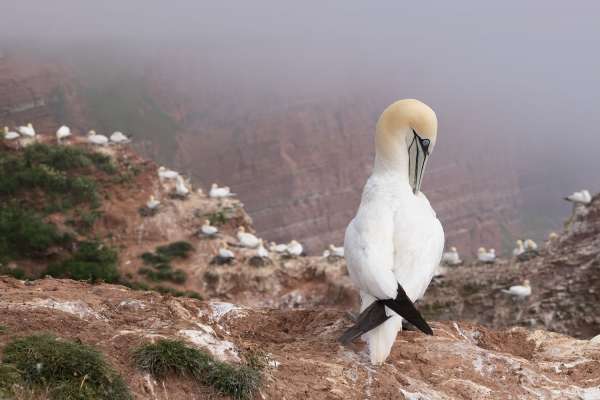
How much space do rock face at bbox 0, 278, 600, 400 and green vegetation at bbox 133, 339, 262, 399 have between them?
0.29 ft

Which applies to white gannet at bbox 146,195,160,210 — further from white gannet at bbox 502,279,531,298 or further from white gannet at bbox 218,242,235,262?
white gannet at bbox 502,279,531,298

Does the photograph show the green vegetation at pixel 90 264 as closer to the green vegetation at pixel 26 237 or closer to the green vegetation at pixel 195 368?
the green vegetation at pixel 26 237

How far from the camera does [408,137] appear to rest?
8922 mm

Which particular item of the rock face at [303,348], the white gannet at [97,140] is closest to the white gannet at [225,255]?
the white gannet at [97,140]

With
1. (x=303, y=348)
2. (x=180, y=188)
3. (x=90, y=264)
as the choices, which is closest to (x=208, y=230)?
(x=180, y=188)

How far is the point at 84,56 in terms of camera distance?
105 meters

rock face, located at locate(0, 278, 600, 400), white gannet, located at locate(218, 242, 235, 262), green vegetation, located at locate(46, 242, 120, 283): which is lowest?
white gannet, located at locate(218, 242, 235, 262)

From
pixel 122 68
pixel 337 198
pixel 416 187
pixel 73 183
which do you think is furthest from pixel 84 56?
pixel 416 187

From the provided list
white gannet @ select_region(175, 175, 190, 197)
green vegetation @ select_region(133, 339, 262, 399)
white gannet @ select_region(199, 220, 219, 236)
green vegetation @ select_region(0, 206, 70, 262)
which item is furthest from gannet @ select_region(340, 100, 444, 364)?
white gannet @ select_region(175, 175, 190, 197)

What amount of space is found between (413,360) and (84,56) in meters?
104

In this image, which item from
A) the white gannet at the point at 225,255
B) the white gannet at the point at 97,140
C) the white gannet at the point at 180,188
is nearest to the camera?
the white gannet at the point at 225,255

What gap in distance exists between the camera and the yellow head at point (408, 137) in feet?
28.8

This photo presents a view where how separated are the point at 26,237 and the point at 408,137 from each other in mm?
19720

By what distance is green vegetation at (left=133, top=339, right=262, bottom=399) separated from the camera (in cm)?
631
